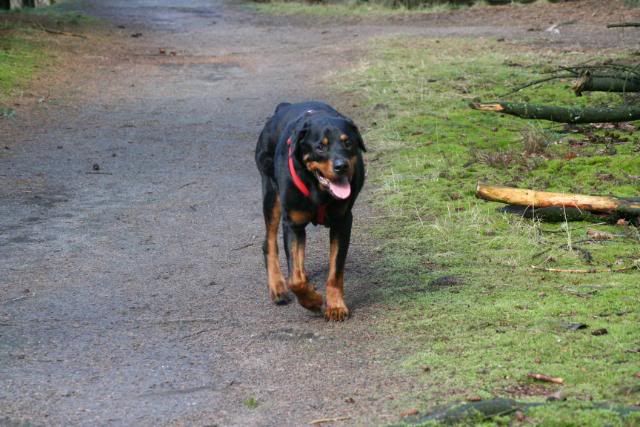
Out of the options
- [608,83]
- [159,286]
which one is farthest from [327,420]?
[608,83]

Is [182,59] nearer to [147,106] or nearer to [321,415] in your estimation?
[147,106]

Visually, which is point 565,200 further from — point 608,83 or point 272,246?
point 608,83

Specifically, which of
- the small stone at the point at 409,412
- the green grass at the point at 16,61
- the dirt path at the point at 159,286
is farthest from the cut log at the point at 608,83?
the green grass at the point at 16,61

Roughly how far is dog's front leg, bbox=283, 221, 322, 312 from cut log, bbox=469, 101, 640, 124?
4.68m

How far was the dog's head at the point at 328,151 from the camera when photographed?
5.91 metres

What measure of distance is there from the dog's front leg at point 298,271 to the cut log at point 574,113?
15.4ft

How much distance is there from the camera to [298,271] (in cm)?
617

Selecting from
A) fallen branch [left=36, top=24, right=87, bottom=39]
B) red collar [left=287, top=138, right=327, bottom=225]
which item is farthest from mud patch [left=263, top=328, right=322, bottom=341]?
fallen branch [left=36, top=24, right=87, bottom=39]

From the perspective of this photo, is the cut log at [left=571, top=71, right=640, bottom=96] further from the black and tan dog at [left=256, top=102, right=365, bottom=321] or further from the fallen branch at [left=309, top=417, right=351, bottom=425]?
the fallen branch at [left=309, top=417, right=351, bottom=425]

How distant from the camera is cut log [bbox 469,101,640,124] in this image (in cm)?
994

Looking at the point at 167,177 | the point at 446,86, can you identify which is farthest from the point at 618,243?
the point at 446,86

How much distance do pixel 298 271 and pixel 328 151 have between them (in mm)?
778

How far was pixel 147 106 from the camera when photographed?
14.9 m

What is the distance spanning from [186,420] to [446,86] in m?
10.6
